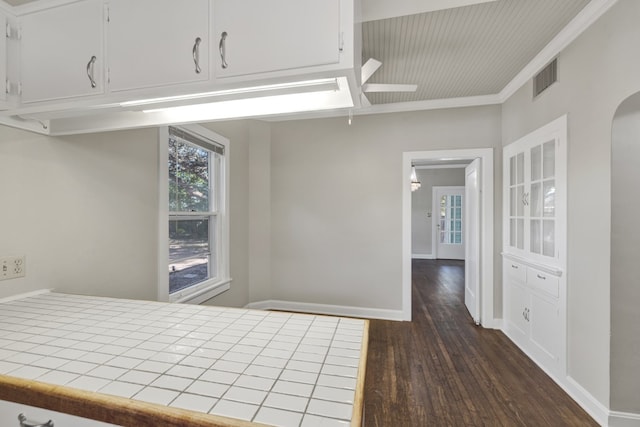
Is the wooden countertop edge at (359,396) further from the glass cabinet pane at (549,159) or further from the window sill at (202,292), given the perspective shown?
the glass cabinet pane at (549,159)

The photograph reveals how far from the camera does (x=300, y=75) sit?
38.8 inches

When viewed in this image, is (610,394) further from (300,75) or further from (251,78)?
(251,78)

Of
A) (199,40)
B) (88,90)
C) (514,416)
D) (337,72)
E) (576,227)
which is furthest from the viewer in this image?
(576,227)

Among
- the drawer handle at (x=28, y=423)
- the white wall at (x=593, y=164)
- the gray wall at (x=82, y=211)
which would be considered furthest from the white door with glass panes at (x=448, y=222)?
the drawer handle at (x=28, y=423)

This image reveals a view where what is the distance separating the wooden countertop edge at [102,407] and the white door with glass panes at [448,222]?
8.09m

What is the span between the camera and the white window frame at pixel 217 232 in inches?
84.7

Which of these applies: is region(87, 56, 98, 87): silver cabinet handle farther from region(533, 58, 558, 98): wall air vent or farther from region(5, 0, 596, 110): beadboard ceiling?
region(533, 58, 558, 98): wall air vent

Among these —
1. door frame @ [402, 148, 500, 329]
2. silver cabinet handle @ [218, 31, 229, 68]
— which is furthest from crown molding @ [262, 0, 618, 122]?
silver cabinet handle @ [218, 31, 229, 68]

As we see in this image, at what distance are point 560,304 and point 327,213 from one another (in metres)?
2.38

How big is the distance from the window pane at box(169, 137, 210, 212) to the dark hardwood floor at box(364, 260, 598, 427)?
2180mm

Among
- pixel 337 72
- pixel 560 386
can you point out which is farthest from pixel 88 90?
pixel 560 386

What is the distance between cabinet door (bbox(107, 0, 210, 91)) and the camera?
1.08 m

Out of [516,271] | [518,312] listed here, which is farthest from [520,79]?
[518,312]

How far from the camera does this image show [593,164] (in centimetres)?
185
